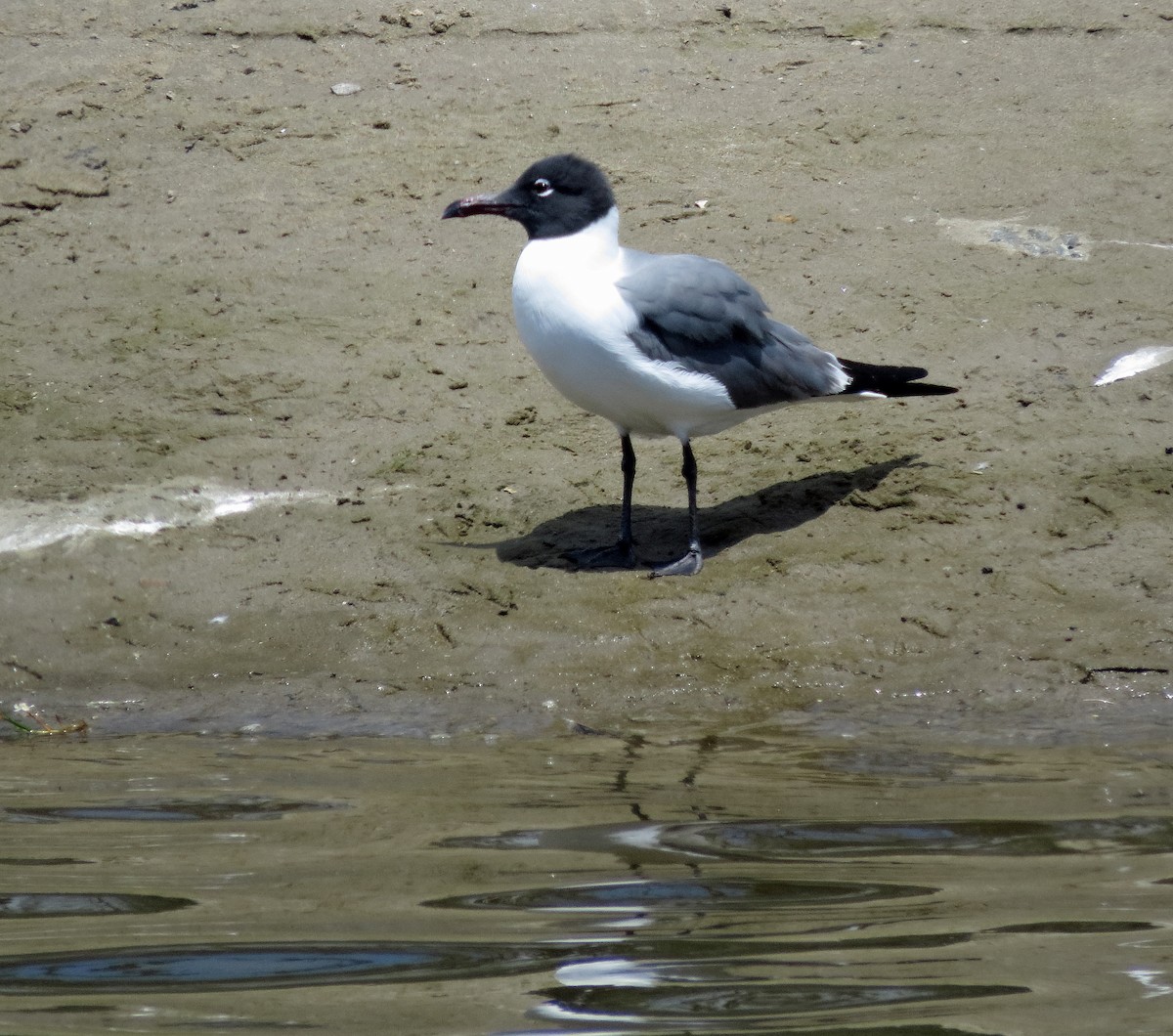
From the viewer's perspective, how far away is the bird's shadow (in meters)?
5.97

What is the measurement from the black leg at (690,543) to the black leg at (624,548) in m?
0.13

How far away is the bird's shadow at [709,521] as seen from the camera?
5969 millimetres

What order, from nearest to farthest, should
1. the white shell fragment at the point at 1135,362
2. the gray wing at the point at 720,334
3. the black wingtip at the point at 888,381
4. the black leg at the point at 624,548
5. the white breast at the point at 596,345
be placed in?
1. the white breast at the point at 596,345
2. the gray wing at the point at 720,334
3. the black leg at the point at 624,548
4. the black wingtip at the point at 888,381
5. the white shell fragment at the point at 1135,362

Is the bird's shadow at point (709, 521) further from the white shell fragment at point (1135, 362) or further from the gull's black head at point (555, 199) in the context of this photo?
the gull's black head at point (555, 199)

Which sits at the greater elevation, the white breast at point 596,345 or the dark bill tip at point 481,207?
the dark bill tip at point 481,207

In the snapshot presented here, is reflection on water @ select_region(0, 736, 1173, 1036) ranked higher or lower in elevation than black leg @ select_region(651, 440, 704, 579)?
higher

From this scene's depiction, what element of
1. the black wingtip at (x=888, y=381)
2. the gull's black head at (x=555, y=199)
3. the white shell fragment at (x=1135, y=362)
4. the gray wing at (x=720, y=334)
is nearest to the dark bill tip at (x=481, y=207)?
the gull's black head at (x=555, y=199)

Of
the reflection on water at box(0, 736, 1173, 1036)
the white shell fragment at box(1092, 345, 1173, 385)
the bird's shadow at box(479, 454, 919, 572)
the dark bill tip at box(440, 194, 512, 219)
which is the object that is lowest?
the bird's shadow at box(479, 454, 919, 572)

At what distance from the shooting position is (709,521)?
6.15 metres

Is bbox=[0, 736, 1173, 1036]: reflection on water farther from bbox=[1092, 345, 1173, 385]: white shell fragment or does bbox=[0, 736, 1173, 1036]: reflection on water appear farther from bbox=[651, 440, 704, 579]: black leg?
bbox=[1092, 345, 1173, 385]: white shell fragment

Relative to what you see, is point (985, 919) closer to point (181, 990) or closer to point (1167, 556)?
point (181, 990)

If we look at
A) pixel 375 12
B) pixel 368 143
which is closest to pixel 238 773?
pixel 368 143

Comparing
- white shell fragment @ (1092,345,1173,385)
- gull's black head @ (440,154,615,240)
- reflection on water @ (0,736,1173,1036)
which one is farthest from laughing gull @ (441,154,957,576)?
reflection on water @ (0,736,1173,1036)

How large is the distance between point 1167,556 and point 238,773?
3189 mm
